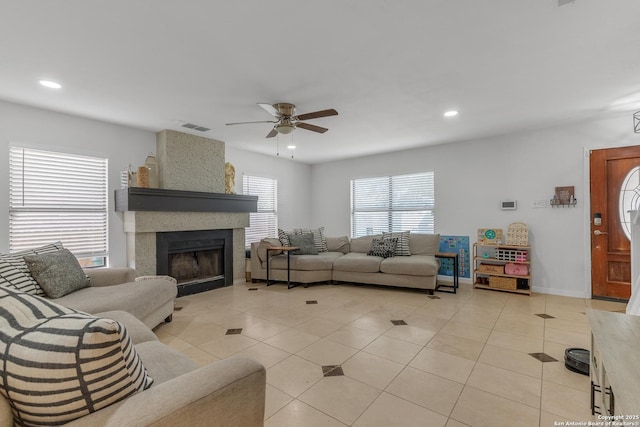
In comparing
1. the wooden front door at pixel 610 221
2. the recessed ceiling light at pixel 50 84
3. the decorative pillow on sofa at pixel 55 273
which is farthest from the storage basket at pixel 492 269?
the recessed ceiling light at pixel 50 84

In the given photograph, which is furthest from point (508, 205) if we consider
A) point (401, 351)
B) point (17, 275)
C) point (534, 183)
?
point (17, 275)

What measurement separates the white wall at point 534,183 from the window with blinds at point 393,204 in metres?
0.20

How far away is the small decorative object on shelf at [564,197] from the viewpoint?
412 centimetres

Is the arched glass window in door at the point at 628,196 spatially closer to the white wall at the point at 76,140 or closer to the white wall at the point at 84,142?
the white wall at the point at 84,142

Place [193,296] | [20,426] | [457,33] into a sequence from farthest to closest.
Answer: [193,296], [457,33], [20,426]

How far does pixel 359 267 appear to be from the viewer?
4.81m

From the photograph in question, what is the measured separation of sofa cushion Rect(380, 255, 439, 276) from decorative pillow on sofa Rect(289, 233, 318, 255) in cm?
133

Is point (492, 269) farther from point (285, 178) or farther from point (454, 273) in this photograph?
point (285, 178)

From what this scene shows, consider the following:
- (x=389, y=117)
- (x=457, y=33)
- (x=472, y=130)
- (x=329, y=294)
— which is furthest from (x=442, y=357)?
(x=472, y=130)

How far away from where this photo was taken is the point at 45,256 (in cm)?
259

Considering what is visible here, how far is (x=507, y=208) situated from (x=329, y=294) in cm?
311

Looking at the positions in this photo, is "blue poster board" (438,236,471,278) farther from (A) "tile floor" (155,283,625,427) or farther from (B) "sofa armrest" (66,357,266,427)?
(B) "sofa armrest" (66,357,266,427)

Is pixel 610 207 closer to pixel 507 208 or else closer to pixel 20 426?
pixel 507 208

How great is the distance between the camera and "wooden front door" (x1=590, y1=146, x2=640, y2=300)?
377 centimetres
